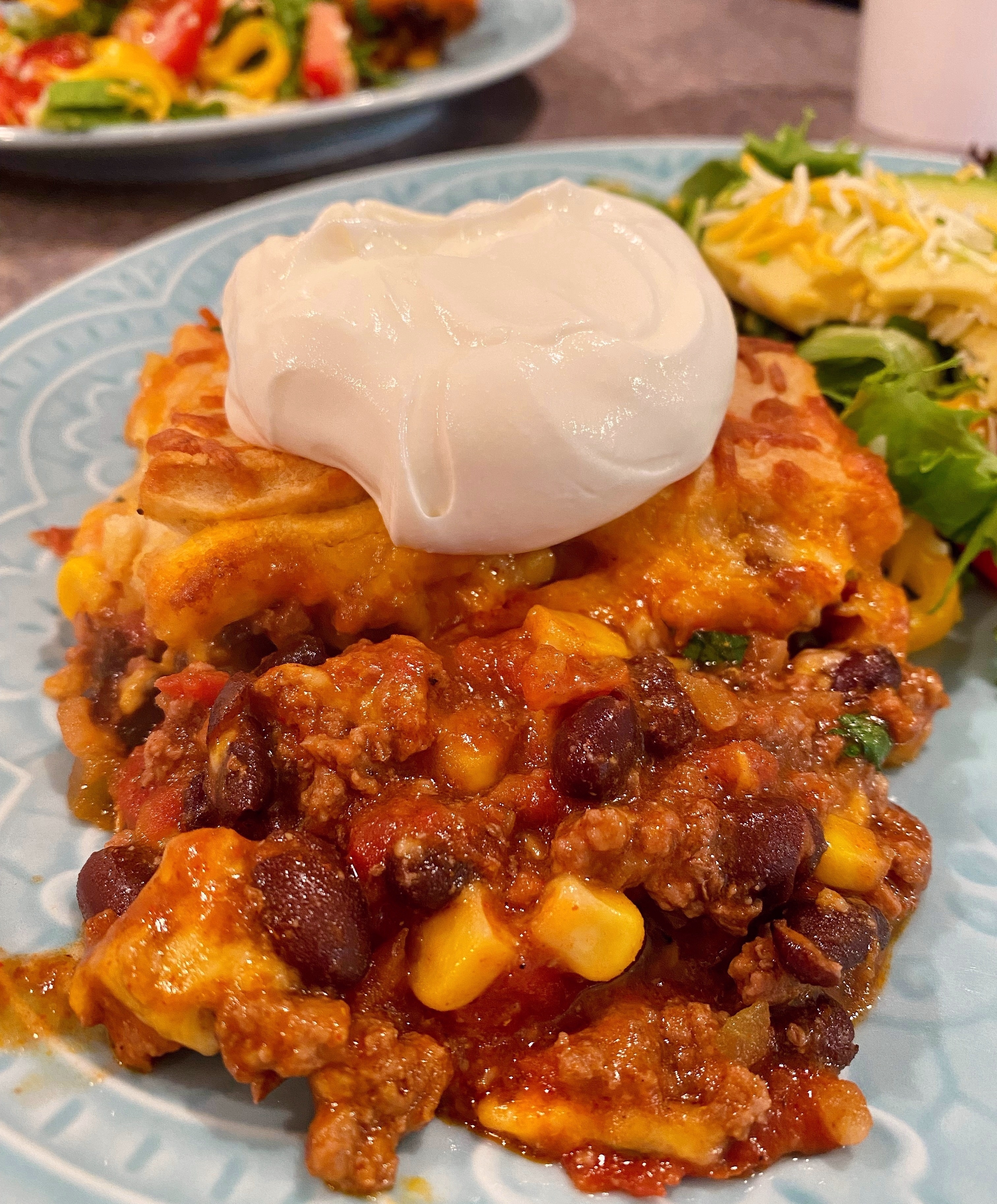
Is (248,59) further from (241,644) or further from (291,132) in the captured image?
(241,644)

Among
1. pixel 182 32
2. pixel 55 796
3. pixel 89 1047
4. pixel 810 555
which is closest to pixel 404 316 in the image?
pixel 810 555

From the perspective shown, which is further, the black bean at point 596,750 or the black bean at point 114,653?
the black bean at point 114,653

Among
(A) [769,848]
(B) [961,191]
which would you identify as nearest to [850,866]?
(A) [769,848]

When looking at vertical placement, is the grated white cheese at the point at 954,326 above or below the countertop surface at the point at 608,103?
above

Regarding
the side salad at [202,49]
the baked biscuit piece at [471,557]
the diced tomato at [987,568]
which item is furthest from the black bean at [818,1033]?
the side salad at [202,49]

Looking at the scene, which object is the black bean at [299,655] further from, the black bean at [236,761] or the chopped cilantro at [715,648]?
the chopped cilantro at [715,648]

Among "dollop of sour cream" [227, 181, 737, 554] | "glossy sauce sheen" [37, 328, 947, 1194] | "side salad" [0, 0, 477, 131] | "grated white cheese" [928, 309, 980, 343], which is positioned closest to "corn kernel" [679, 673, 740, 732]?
"glossy sauce sheen" [37, 328, 947, 1194]
